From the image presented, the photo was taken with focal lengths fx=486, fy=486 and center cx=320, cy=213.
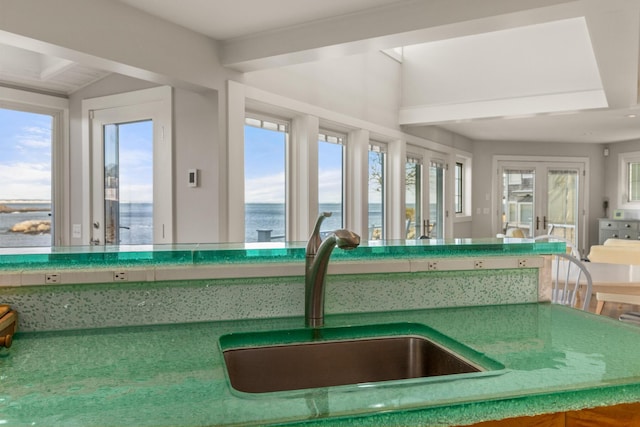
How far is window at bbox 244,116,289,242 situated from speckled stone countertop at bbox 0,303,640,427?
2765mm

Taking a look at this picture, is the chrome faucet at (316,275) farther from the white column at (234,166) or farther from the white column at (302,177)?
the white column at (302,177)

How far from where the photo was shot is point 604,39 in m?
3.02

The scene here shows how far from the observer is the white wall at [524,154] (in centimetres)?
865

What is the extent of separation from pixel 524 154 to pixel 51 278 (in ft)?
29.4

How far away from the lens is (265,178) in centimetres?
408

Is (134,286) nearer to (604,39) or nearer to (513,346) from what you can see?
(513,346)

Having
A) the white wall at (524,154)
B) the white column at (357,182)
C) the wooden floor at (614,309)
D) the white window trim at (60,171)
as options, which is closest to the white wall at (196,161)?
the white window trim at (60,171)

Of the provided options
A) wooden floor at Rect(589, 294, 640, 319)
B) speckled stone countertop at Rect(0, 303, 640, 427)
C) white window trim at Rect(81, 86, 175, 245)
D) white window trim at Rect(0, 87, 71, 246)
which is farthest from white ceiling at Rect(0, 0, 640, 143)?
wooden floor at Rect(589, 294, 640, 319)

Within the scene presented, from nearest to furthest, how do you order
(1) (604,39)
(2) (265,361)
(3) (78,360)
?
(3) (78,360), (2) (265,361), (1) (604,39)

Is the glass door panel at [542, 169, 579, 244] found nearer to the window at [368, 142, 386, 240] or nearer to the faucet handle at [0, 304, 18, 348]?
the window at [368, 142, 386, 240]

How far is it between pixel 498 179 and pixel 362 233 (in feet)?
15.5

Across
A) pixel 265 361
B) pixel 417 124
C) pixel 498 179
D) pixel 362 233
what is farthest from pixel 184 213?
pixel 498 179

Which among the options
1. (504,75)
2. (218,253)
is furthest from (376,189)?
(218,253)

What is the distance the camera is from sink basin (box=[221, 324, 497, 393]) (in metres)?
1.18
